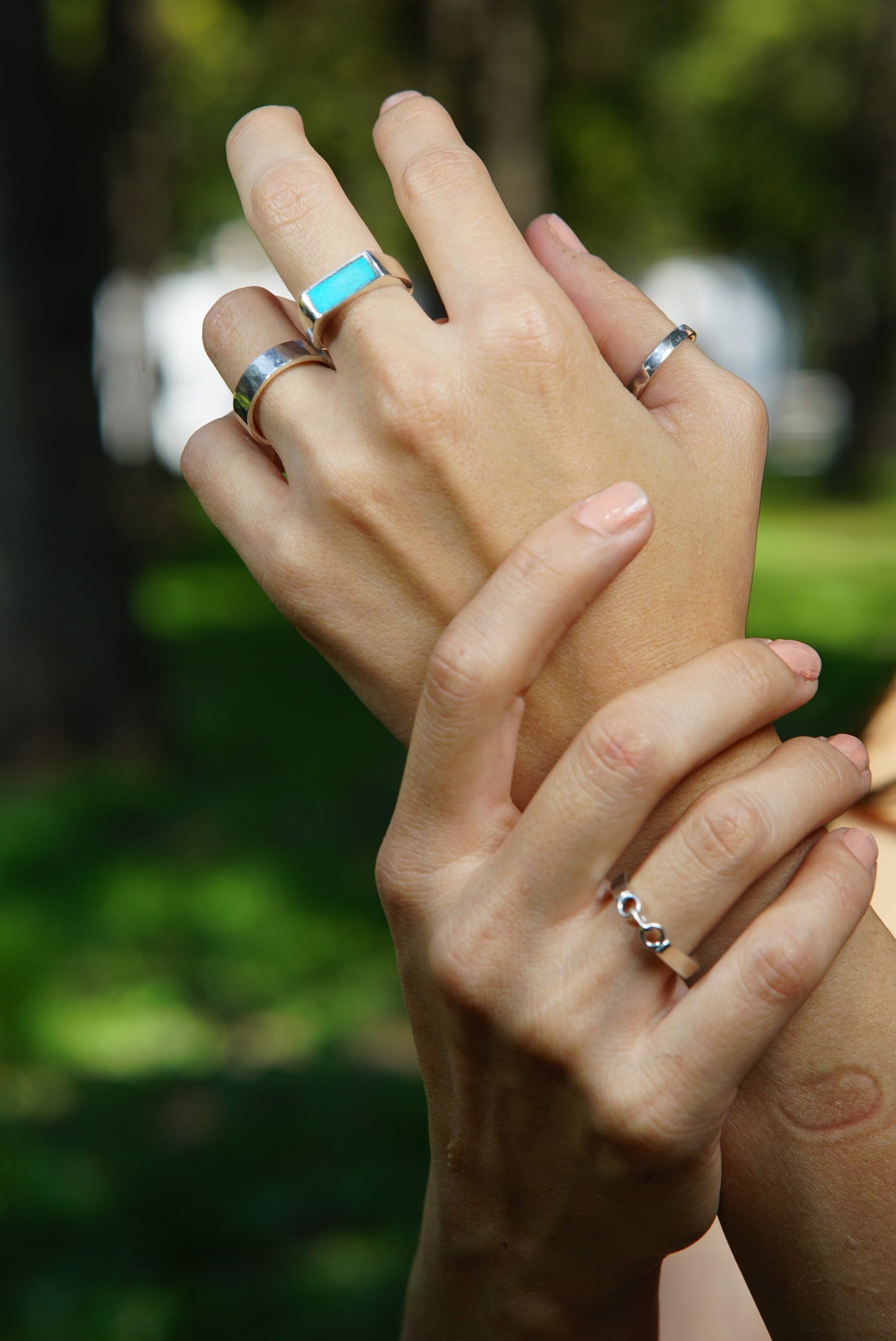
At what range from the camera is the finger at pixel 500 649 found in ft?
3.98

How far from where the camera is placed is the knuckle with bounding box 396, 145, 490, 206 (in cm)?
135

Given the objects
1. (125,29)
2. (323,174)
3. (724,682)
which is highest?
(125,29)

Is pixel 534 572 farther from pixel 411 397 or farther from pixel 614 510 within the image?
pixel 411 397

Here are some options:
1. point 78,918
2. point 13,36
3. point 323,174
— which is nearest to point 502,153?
point 13,36

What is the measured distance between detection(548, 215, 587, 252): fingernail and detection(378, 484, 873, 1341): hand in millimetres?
468

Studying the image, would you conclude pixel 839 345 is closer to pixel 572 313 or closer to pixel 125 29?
pixel 125 29

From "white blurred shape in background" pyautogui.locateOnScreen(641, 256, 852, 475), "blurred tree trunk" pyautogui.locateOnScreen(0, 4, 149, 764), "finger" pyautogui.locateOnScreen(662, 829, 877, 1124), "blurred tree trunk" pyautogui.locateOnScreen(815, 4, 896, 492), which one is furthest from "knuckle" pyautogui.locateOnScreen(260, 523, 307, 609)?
"white blurred shape in background" pyautogui.locateOnScreen(641, 256, 852, 475)

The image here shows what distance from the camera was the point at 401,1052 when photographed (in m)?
4.70

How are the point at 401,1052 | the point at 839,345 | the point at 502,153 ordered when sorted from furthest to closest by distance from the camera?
the point at 839,345 → the point at 502,153 → the point at 401,1052

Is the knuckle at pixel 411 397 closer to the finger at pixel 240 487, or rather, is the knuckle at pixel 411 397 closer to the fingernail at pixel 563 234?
the finger at pixel 240 487

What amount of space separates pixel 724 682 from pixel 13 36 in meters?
7.63

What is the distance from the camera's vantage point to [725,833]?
47.5 inches

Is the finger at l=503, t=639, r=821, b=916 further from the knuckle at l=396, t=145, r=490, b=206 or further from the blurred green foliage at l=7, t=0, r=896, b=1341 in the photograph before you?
the blurred green foliage at l=7, t=0, r=896, b=1341

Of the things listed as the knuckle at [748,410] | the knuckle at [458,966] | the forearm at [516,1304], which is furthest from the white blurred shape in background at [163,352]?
the forearm at [516,1304]
